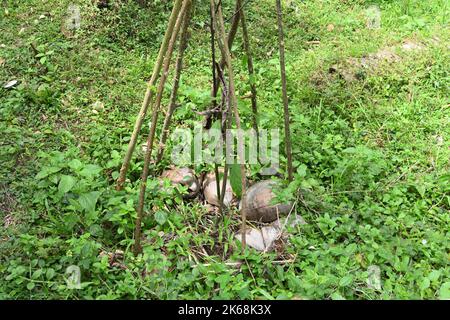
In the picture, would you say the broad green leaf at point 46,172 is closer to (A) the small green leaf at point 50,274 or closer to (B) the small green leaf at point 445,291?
(A) the small green leaf at point 50,274

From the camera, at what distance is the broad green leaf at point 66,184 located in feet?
7.93

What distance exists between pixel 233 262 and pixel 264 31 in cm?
267

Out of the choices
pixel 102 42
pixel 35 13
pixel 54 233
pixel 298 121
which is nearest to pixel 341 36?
pixel 298 121

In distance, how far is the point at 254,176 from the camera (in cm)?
292

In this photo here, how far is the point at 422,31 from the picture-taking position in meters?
4.41

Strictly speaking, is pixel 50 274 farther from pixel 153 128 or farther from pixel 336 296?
pixel 336 296

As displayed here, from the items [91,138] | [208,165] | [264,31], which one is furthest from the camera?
[264,31]

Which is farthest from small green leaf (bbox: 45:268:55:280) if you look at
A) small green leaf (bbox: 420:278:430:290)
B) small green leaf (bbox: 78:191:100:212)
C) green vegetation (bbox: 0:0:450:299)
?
small green leaf (bbox: 420:278:430:290)

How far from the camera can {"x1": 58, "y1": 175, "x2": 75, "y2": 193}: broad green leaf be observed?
7.93 ft

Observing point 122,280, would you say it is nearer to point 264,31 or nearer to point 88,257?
point 88,257

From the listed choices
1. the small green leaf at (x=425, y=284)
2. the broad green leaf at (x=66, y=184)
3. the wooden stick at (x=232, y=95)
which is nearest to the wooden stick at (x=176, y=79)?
the wooden stick at (x=232, y=95)

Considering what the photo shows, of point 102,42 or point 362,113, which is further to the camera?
point 102,42

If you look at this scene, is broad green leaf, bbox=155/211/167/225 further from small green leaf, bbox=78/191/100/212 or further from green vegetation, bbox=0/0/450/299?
small green leaf, bbox=78/191/100/212

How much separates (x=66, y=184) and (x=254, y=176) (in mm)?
1109
